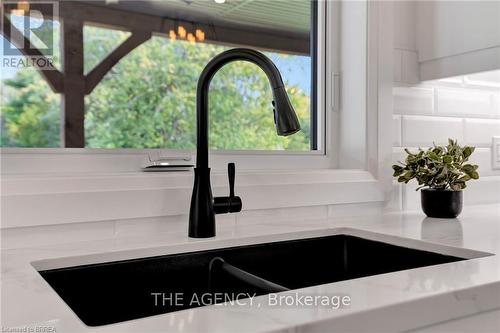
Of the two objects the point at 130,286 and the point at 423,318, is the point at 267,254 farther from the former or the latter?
the point at 423,318

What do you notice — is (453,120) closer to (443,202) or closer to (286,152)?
(443,202)

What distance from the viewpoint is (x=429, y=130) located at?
166 cm

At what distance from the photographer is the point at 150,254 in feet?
3.03

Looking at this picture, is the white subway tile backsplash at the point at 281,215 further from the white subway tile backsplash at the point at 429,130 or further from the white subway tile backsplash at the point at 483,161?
the white subway tile backsplash at the point at 483,161

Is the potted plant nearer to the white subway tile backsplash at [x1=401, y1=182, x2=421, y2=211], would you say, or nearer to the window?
the white subway tile backsplash at [x1=401, y1=182, x2=421, y2=211]

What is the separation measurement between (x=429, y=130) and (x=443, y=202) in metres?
0.39

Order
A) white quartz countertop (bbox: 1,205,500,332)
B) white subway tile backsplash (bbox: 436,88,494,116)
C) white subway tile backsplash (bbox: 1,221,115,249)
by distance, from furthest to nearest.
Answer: white subway tile backsplash (bbox: 436,88,494,116)
white subway tile backsplash (bbox: 1,221,115,249)
white quartz countertop (bbox: 1,205,500,332)

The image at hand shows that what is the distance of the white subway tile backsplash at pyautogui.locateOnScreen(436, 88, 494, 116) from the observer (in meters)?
1.70

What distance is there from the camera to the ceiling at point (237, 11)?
4.37 ft

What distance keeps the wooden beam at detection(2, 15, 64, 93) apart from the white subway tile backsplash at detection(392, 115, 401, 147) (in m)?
1.04

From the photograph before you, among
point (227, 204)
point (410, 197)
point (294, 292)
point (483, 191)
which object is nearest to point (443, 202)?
point (410, 197)

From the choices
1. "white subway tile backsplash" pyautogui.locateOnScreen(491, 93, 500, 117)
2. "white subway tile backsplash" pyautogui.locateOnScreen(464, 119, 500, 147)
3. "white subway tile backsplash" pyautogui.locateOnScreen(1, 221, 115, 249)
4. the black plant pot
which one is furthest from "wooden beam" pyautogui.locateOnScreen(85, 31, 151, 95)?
"white subway tile backsplash" pyautogui.locateOnScreen(491, 93, 500, 117)

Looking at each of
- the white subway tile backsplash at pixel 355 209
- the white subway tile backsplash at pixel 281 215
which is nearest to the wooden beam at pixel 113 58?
the white subway tile backsplash at pixel 281 215

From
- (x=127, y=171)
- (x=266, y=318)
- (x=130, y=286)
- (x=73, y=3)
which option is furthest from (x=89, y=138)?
(x=266, y=318)
